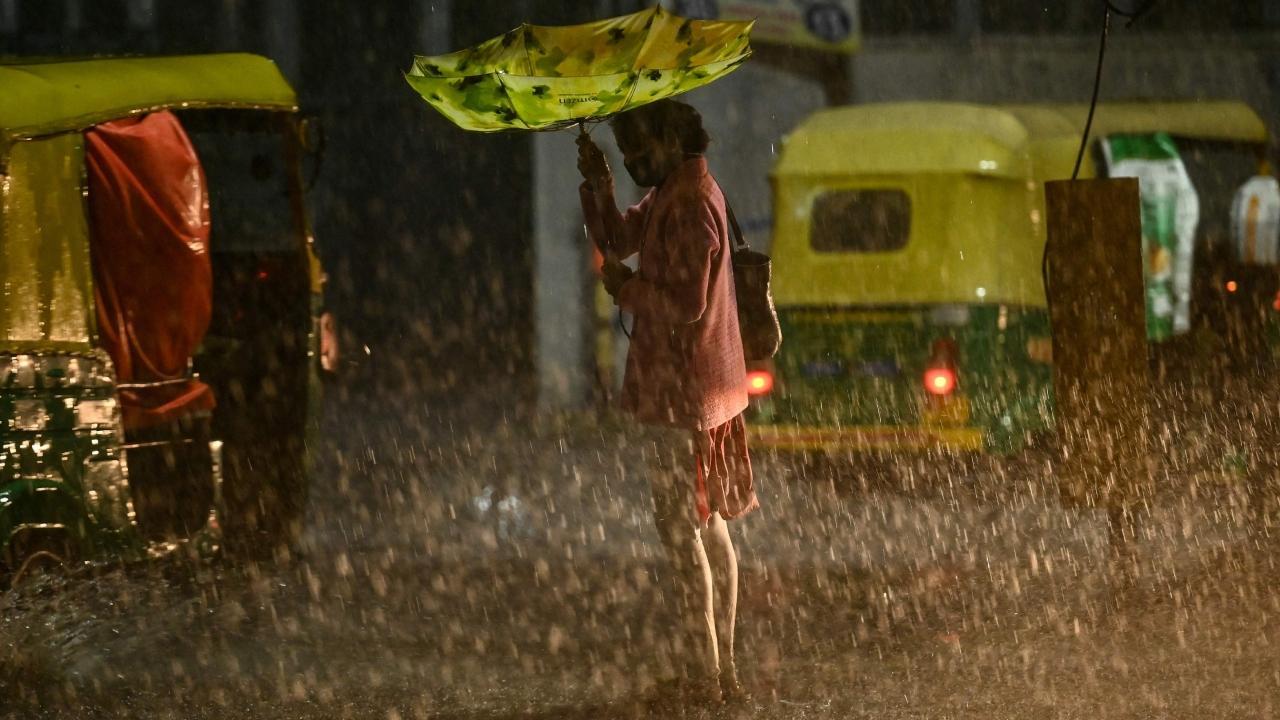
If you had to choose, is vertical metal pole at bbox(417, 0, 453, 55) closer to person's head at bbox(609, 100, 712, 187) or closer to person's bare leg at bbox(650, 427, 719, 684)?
person's head at bbox(609, 100, 712, 187)

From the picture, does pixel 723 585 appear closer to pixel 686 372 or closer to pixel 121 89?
pixel 686 372

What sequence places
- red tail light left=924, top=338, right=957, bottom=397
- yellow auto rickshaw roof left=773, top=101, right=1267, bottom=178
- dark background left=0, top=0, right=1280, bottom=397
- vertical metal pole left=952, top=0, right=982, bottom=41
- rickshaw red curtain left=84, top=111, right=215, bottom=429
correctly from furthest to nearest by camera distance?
1. vertical metal pole left=952, top=0, right=982, bottom=41
2. dark background left=0, top=0, right=1280, bottom=397
3. yellow auto rickshaw roof left=773, top=101, right=1267, bottom=178
4. red tail light left=924, top=338, right=957, bottom=397
5. rickshaw red curtain left=84, top=111, right=215, bottom=429

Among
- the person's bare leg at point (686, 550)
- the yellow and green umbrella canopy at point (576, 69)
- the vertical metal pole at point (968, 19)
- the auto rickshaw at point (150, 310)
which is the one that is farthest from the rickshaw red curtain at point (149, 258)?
the vertical metal pole at point (968, 19)

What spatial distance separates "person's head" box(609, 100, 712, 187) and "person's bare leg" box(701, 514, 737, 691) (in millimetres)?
1233

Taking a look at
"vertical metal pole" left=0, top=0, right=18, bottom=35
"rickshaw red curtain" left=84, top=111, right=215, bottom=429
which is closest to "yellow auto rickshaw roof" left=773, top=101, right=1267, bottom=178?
"rickshaw red curtain" left=84, top=111, right=215, bottom=429

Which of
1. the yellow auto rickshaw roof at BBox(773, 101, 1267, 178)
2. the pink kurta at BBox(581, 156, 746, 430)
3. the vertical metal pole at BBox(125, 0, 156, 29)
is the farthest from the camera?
the vertical metal pole at BBox(125, 0, 156, 29)

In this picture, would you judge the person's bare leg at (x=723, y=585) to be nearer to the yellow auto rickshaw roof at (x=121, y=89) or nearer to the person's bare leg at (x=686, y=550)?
the person's bare leg at (x=686, y=550)

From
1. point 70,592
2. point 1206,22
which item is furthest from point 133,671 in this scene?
point 1206,22

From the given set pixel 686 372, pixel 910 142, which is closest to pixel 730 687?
pixel 686 372

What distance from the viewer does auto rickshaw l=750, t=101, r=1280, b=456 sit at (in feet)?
35.9

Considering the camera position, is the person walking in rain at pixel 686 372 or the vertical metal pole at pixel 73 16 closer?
the person walking in rain at pixel 686 372

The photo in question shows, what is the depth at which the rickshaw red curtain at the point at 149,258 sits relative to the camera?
25.3ft

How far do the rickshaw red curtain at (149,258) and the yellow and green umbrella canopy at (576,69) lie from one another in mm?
2077

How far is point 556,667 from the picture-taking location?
623cm
